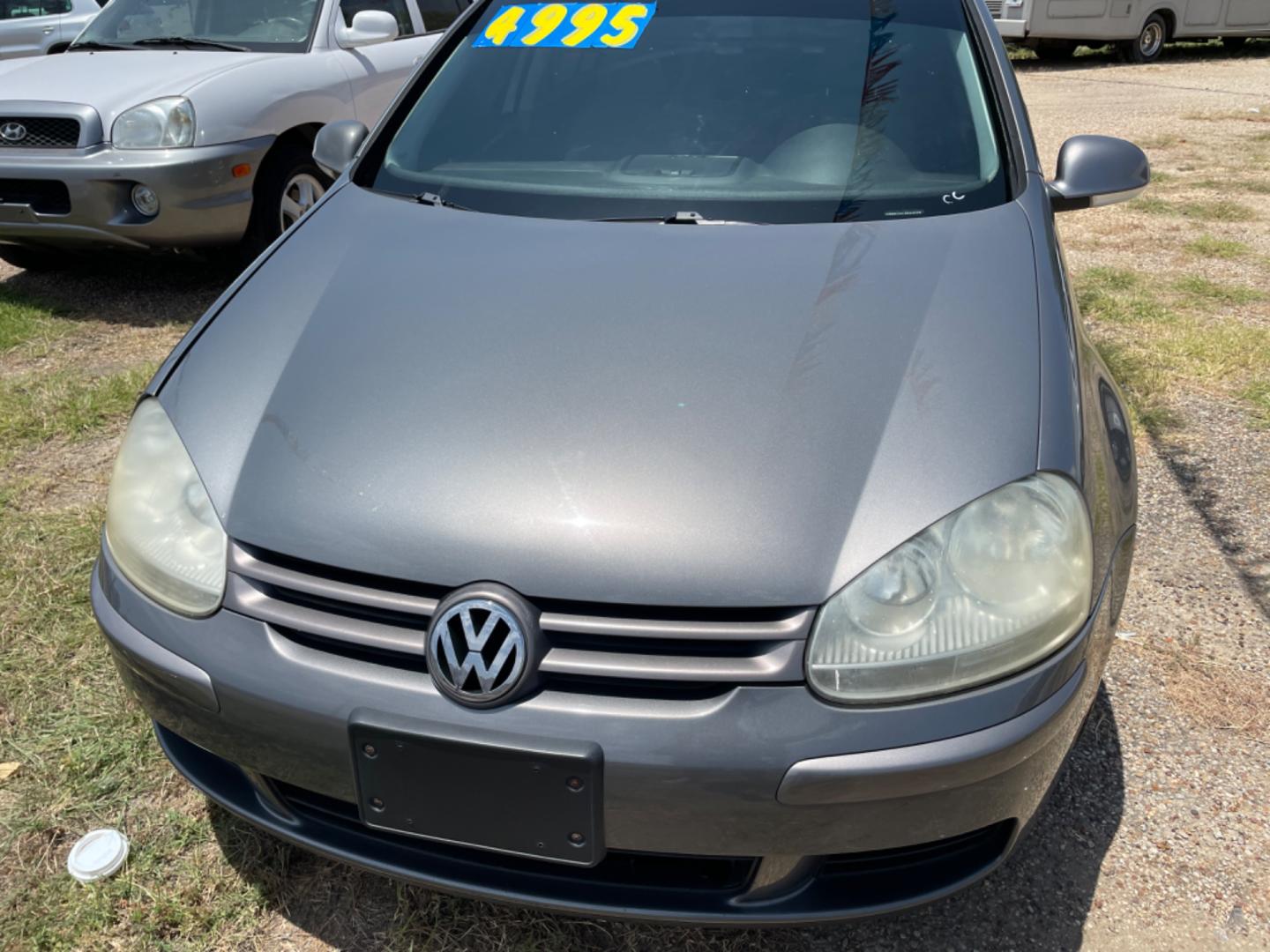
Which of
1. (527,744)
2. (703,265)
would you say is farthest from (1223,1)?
(527,744)

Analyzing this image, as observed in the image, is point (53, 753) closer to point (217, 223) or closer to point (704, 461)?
point (704, 461)

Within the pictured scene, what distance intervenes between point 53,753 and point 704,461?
59.1 inches

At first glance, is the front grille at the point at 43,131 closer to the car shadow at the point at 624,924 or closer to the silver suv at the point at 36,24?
the car shadow at the point at 624,924

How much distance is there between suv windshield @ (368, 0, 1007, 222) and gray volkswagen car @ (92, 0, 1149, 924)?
0.21 metres

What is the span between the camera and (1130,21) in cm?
1265

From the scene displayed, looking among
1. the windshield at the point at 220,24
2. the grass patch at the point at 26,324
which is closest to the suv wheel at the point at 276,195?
the windshield at the point at 220,24

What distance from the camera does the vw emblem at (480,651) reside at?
1326 mm

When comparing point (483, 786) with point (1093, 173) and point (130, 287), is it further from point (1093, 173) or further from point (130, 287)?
point (130, 287)

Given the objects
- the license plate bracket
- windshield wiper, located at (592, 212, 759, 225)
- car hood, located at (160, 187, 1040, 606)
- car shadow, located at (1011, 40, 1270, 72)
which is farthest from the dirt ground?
car shadow, located at (1011, 40, 1270, 72)

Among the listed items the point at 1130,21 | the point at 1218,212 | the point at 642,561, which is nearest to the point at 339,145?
the point at 642,561

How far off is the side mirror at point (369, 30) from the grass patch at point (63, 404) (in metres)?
1.91

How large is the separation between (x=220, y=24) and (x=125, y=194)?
1.19m

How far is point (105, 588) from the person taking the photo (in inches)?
64.6

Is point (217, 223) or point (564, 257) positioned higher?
point (564, 257)
